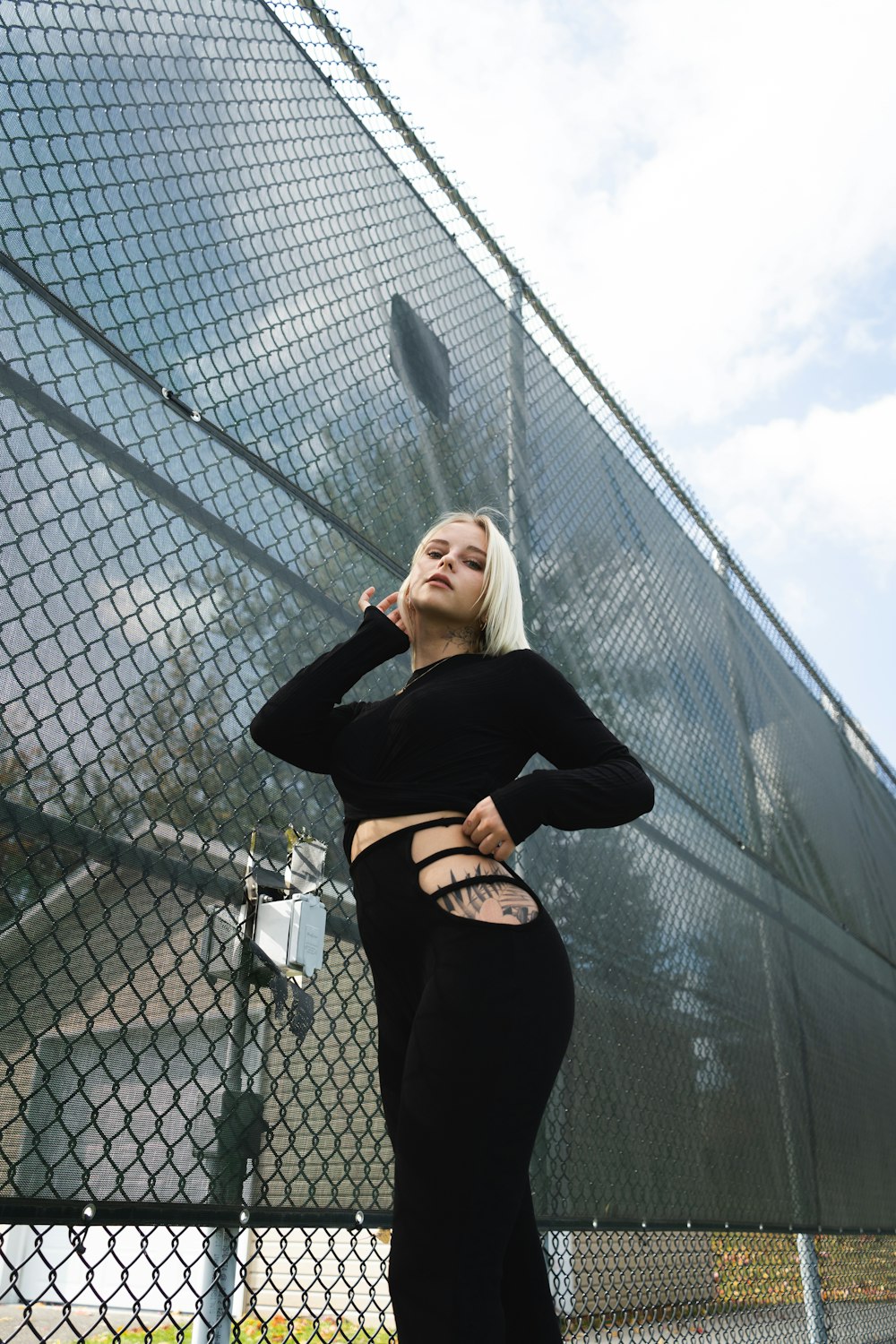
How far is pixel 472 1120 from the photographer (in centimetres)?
123

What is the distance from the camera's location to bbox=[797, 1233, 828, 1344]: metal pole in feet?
14.6

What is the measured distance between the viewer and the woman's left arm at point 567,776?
1.41m

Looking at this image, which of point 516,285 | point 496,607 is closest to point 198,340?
point 496,607

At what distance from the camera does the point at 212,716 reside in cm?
216

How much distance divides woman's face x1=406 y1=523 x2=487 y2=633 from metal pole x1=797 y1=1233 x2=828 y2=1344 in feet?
13.1

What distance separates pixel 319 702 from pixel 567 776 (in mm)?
442

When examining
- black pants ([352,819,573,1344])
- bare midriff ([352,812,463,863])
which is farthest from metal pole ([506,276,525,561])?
black pants ([352,819,573,1344])

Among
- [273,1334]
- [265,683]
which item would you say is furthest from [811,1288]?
[273,1334]

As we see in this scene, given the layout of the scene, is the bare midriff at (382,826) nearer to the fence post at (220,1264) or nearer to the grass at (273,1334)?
the fence post at (220,1264)

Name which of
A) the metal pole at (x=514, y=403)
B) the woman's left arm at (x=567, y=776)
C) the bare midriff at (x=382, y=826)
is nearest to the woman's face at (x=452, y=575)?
the woman's left arm at (x=567, y=776)

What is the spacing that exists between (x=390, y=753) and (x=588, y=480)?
10.3 ft

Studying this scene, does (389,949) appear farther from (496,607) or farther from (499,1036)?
(496,607)

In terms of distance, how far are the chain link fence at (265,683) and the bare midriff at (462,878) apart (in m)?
0.72

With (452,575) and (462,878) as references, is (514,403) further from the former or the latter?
(462,878)
